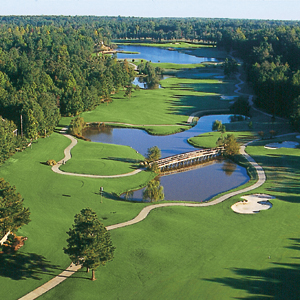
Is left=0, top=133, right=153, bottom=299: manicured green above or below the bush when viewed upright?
below

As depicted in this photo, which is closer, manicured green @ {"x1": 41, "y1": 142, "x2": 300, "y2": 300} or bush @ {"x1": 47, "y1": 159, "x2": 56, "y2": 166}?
manicured green @ {"x1": 41, "y1": 142, "x2": 300, "y2": 300}

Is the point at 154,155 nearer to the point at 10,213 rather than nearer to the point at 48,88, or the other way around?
the point at 10,213

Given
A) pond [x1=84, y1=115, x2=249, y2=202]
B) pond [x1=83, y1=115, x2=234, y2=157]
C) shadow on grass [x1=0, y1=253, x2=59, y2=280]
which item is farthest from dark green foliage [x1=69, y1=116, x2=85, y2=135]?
shadow on grass [x1=0, y1=253, x2=59, y2=280]

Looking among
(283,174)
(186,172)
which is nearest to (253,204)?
(283,174)

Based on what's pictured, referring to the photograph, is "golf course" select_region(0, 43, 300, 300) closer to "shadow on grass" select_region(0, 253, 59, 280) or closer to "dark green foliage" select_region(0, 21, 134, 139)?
"shadow on grass" select_region(0, 253, 59, 280)

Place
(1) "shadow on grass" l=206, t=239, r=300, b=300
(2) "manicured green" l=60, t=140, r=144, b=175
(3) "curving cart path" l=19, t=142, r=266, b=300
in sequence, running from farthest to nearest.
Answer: (2) "manicured green" l=60, t=140, r=144, b=175, (3) "curving cart path" l=19, t=142, r=266, b=300, (1) "shadow on grass" l=206, t=239, r=300, b=300

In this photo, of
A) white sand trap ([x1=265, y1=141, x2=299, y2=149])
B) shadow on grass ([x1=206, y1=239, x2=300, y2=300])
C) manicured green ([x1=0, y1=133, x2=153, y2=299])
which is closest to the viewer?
shadow on grass ([x1=206, y1=239, x2=300, y2=300])
